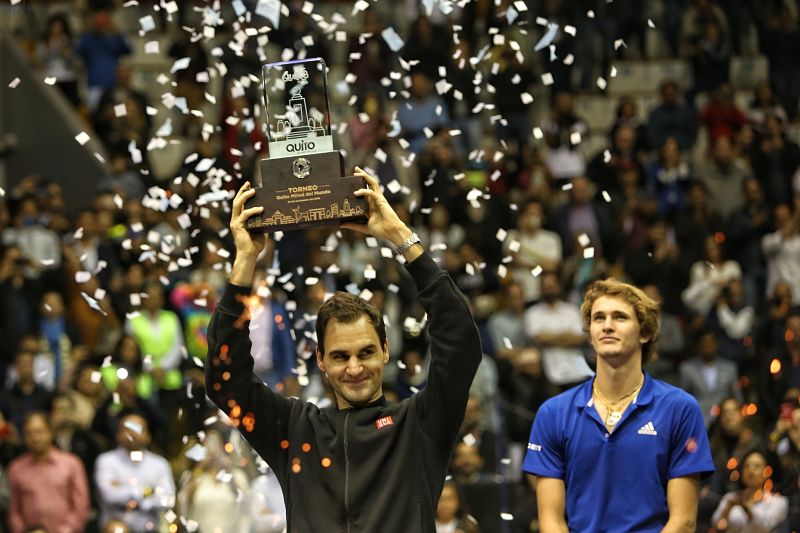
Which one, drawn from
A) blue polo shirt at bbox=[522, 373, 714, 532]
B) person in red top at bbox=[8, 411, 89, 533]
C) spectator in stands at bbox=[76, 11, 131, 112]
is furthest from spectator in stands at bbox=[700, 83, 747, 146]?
blue polo shirt at bbox=[522, 373, 714, 532]

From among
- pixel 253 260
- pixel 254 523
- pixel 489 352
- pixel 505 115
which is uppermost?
pixel 505 115

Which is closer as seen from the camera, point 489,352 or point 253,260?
point 253,260

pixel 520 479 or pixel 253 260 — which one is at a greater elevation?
pixel 253 260

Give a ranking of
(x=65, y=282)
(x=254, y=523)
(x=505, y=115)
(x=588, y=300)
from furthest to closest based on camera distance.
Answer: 1. (x=505, y=115)
2. (x=65, y=282)
3. (x=254, y=523)
4. (x=588, y=300)

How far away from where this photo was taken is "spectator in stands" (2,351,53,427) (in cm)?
1220

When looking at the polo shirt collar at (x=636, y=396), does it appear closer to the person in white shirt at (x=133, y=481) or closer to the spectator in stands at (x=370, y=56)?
the person in white shirt at (x=133, y=481)

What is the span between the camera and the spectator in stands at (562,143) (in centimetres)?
1552

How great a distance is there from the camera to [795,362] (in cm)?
A: 1218

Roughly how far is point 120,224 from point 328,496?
8928 mm

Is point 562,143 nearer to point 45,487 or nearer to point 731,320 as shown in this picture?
point 731,320

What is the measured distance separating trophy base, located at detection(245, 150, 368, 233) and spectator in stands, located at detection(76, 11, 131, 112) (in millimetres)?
11404

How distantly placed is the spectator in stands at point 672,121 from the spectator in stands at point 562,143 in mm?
796

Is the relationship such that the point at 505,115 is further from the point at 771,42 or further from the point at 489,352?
the point at 771,42

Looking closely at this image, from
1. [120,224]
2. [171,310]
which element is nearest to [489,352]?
[171,310]
